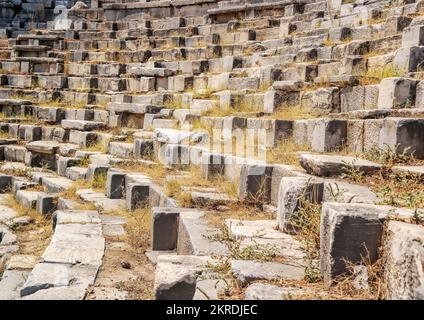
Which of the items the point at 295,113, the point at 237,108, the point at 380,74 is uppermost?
the point at 380,74

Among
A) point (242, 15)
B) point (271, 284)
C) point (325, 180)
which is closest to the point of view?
point (271, 284)

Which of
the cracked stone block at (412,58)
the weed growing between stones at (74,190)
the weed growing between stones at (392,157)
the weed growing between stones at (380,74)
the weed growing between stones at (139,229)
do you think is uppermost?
the cracked stone block at (412,58)

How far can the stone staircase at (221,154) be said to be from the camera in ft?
11.7

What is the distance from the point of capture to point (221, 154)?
743 cm

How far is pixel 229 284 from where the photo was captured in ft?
11.9

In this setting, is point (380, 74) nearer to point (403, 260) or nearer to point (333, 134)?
point (333, 134)

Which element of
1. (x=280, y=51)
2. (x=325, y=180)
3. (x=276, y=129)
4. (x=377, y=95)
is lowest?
(x=325, y=180)

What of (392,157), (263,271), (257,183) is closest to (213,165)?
(257,183)

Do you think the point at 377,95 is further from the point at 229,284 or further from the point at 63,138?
the point at 63,138

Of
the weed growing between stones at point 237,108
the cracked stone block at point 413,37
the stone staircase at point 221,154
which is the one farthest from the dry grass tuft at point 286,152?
the weed growing between stones at point 237,108

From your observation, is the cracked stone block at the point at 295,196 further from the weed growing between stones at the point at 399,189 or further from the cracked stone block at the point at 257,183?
the cracked stone block at the point at 257,183

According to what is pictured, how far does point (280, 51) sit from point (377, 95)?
5.64 metres

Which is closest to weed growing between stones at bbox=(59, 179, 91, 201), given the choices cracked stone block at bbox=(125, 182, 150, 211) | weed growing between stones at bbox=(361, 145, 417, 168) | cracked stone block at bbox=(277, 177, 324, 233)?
cracked stone block at bbox=(125, 182, 150, 211)
